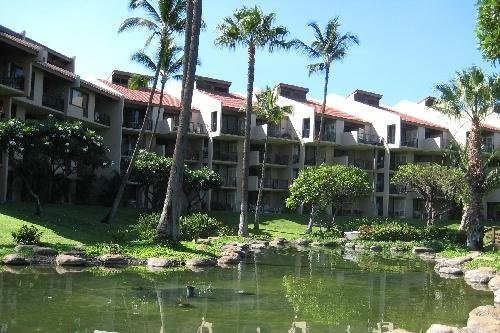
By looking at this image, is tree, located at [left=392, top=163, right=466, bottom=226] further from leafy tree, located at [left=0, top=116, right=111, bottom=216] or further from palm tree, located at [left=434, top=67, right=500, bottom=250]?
leafy tree, located at [left=0, top=116, right=111, bottom=216]

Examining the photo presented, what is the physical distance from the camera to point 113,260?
64.1 ft

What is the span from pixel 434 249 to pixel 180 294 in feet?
71.7

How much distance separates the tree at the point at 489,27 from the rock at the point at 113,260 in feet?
44.7

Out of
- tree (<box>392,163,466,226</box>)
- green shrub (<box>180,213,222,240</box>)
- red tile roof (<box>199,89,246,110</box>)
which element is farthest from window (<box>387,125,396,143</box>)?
green shrub (<box>180,213,222,240</box>)

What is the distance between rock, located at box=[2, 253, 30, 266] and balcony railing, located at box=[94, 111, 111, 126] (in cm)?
2584

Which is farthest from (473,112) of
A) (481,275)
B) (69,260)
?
(69,260)

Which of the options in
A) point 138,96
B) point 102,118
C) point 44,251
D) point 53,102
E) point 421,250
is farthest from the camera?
point 138,96

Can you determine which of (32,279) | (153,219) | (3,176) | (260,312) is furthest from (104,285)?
(3,176)

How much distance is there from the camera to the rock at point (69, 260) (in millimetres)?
Result: 18234

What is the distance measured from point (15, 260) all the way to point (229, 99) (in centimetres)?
3791

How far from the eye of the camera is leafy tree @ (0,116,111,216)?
27109 mm

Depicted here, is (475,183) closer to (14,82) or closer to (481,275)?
(481,275)

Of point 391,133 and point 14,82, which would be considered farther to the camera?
point 391,133

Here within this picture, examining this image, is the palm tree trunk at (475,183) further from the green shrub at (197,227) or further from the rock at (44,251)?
the rock at (44,251)
